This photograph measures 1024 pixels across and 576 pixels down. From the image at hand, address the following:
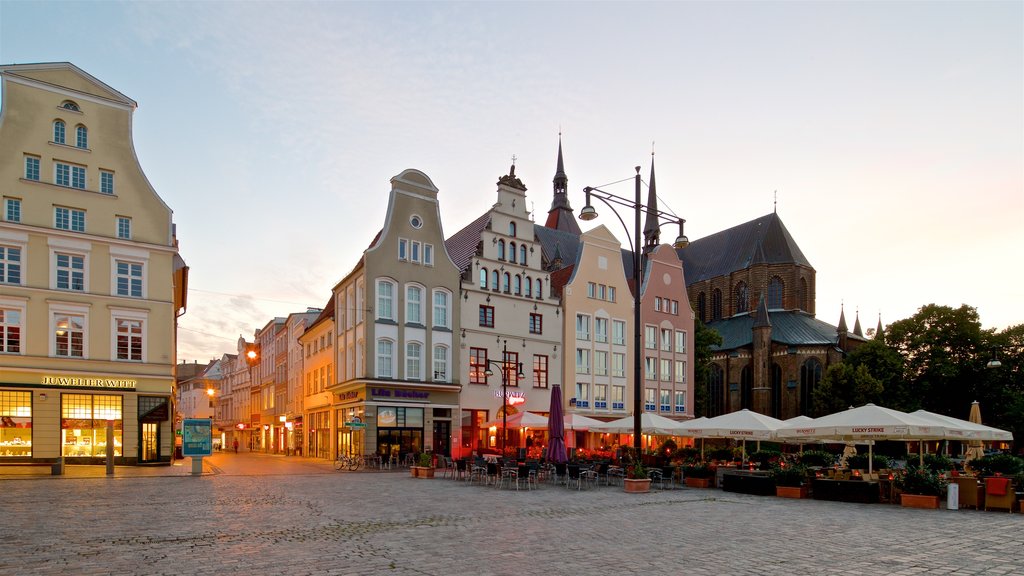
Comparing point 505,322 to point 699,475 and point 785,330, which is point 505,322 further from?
point 785,330

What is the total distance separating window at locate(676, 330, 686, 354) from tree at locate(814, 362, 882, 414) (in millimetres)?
13880

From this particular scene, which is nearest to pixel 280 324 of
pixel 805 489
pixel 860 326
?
pixel 805 489

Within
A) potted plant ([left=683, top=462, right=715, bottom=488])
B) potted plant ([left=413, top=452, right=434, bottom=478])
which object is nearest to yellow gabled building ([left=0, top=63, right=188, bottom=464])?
potted plant ([left=413, top=452, right=434, bottom=478])

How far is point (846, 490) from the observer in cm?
1919

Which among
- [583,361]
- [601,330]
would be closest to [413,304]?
[583,361]

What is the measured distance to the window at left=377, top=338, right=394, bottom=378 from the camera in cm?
3766

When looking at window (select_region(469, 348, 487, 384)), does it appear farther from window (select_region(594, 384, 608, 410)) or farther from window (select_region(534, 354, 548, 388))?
window (select_region(594, 384, 608, 410))

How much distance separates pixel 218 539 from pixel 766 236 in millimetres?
74856

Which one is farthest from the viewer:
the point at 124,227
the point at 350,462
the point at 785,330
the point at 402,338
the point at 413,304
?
the point at 785,330

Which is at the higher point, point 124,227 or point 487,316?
point 124,227

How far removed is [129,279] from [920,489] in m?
32.0

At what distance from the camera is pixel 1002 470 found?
86.7 ft

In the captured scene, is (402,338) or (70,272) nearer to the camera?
(70,272)

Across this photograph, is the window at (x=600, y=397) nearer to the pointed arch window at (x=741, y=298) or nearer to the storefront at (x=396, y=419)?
the storefront at (x=396, y=419)
